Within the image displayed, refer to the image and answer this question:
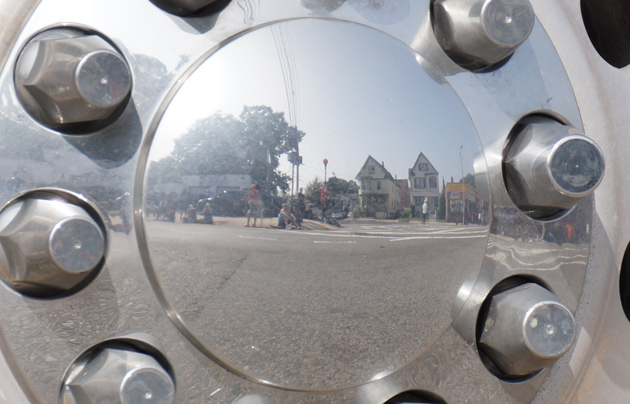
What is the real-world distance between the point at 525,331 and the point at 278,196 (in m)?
0.32

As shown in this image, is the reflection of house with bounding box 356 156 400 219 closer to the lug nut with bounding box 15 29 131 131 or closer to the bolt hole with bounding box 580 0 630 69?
the lug nut with bounding box 15 29 131 131

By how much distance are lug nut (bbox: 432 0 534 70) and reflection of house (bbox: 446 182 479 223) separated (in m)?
0.16

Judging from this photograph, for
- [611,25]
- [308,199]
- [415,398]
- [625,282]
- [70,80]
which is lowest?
[415,398]

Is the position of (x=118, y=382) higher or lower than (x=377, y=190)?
lower

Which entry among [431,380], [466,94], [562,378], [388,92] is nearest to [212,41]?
[388,92]

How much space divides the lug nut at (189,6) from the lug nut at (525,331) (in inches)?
18.8

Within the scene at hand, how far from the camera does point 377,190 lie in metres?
0.57

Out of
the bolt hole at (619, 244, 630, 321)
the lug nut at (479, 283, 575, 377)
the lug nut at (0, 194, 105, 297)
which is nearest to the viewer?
the lug nut at (0, 194, 105, 297)

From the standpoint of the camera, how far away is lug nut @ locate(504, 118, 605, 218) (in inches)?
23.6

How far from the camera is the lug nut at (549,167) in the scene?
0.60m

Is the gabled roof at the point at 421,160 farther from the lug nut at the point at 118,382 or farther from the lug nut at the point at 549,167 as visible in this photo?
the lug nut at the point at 118,382

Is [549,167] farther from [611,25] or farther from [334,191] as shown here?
[611,25]

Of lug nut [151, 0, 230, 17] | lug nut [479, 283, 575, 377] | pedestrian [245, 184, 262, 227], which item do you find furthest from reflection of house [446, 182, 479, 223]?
lug nut [151, 0, 230, 17]

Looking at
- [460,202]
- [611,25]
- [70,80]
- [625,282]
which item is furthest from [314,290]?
[611,25]
